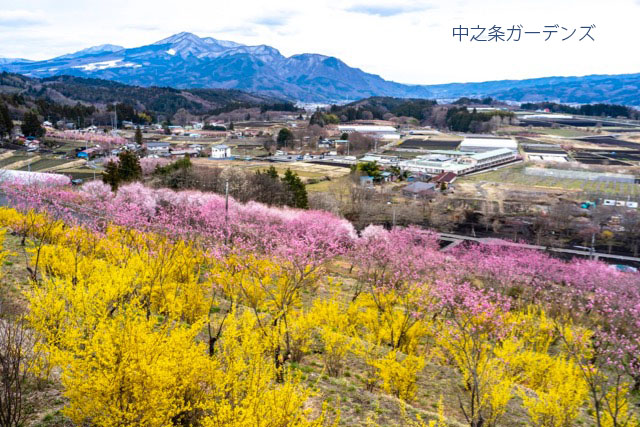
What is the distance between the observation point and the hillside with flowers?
5.94 metres

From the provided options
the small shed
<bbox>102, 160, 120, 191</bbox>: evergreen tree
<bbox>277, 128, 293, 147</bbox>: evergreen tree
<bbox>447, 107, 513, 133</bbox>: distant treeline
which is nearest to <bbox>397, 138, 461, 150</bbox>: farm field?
<bbox>447, 107, 513, 133</bbox>: distant treeline

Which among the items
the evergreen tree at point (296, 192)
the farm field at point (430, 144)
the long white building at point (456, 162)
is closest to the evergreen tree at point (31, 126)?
the evergreen tree at point (296, 192)

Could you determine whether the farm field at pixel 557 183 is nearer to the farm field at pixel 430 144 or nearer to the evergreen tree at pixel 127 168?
the farm field at pixel 430 144

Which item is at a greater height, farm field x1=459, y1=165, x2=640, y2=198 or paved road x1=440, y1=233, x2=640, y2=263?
farm field x1=459, y1=165, x2=640, y2=198

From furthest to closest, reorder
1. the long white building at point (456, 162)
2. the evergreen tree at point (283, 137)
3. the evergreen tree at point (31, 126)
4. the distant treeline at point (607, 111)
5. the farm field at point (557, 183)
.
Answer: the distant treeline at point (607, 111) → the evergreen tree at point (283, 137) → the evergreen tree at point (31, 126) → the long white building at point (456, 162) → the farm field at point (557, 183)

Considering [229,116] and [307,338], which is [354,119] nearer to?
[229,116]

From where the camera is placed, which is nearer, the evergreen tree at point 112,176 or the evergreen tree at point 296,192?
the evergreen tree at point 112,176

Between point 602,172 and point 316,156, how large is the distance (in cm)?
3657

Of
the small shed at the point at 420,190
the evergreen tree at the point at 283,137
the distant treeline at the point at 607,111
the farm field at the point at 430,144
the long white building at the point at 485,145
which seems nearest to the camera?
the small shed at the point at 420,190

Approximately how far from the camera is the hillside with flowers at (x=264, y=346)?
5.94 meters

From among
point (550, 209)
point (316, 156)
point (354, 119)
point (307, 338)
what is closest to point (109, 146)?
point (316, 156)

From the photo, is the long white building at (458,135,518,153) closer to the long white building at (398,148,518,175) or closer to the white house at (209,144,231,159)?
the long white building at (398,148,518,175)

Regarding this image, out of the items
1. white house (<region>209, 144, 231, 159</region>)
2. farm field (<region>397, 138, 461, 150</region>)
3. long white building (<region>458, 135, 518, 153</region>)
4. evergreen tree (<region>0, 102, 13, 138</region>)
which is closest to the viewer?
evergreen tree (<region>0, 102, 13, 138</region>)

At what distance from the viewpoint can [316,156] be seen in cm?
6481
